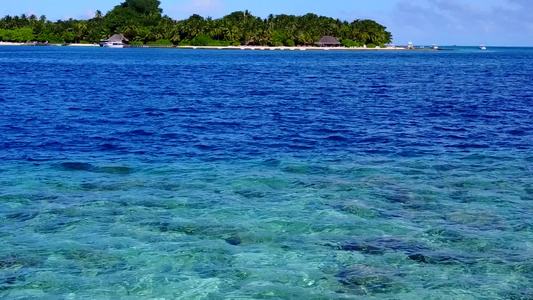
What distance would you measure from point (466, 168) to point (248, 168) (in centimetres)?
889

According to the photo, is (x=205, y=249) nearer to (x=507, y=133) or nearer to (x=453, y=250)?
(x=453, y=250)

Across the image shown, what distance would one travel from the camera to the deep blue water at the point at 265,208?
45.0 ft

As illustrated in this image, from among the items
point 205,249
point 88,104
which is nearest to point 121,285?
point 205,249

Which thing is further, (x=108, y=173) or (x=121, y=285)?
(x=108, y=173)

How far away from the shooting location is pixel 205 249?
1559cm

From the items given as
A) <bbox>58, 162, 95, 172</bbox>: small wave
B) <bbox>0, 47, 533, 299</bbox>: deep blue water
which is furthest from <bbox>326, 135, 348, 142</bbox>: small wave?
→ <bbox>58, 162, 95, 172</bbox>: small wave

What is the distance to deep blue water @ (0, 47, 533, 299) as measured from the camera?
45.0 ft

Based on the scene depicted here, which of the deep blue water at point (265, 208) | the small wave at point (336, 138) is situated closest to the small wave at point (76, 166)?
the deep blue water at point (265, 208)

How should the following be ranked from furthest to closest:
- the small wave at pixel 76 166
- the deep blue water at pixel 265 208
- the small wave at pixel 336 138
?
the small wave at pixel 336 138
the small wave at pixel 76 166
the deep blue water at pixel 265 208

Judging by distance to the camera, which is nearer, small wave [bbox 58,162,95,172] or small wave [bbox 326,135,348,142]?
small wave [bbox 58,162,95,172]

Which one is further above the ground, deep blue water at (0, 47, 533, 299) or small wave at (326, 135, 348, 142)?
small wave at (326, 135, 348, 142)

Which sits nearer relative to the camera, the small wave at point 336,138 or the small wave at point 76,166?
the small wave at point 76,166

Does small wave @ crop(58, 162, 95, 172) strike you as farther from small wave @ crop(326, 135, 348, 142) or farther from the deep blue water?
small wave @ crop(326, 135, 348, 142)

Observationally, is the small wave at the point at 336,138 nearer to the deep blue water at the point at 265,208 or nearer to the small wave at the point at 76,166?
the deep blue water at the point at 265,208
